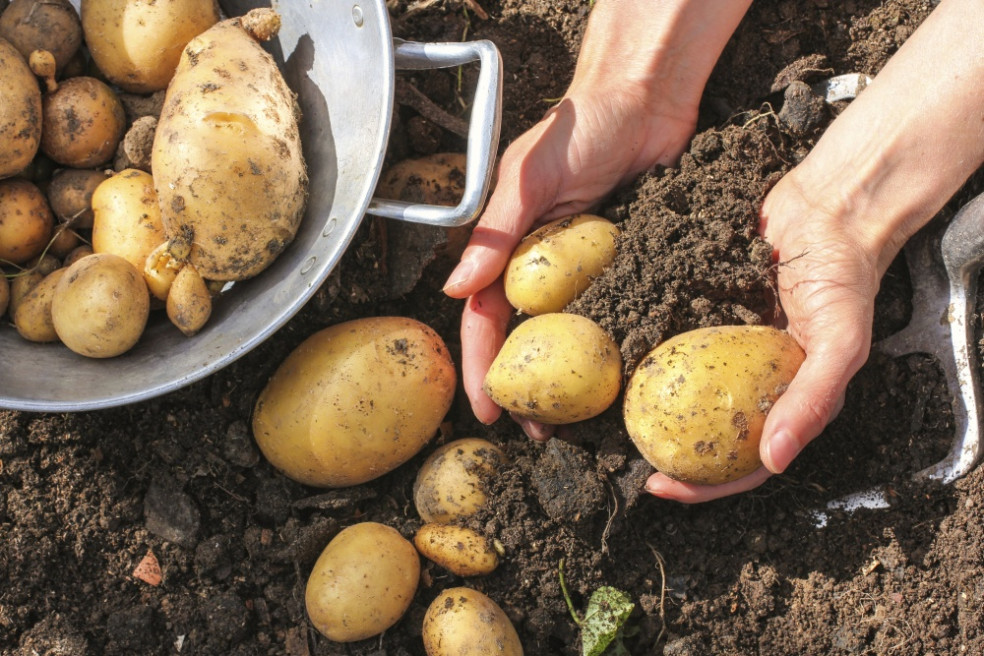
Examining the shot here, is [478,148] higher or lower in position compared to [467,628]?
higher

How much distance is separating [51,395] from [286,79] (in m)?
1.02

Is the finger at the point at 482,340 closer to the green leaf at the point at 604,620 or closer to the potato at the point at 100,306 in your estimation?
the green leaf at the point at 604,620

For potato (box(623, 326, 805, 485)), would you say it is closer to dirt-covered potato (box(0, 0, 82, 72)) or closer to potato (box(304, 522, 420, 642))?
potato (box(304, 522, 420, 642))

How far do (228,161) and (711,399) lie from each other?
1.22 m

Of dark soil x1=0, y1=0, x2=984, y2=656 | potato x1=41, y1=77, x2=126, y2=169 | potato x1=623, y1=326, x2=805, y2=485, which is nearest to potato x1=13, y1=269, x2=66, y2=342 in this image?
dark soil x1=0, y1=0, x2=984, y2=656

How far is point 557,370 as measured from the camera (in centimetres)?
181

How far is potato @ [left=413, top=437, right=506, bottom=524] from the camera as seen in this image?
1.99 metres

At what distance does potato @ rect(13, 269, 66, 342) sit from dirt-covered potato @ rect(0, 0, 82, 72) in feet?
1.98

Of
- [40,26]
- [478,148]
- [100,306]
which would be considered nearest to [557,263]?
[478,148]

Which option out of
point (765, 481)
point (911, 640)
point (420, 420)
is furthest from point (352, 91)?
point (911, 640)

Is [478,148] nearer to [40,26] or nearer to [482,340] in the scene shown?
[482,340]

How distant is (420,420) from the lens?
79.9 inches

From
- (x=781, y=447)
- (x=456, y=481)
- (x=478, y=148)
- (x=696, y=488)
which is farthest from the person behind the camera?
(x=456, y=481)

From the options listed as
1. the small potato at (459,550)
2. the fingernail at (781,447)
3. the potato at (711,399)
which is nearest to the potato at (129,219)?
the small potato at (459,550)
